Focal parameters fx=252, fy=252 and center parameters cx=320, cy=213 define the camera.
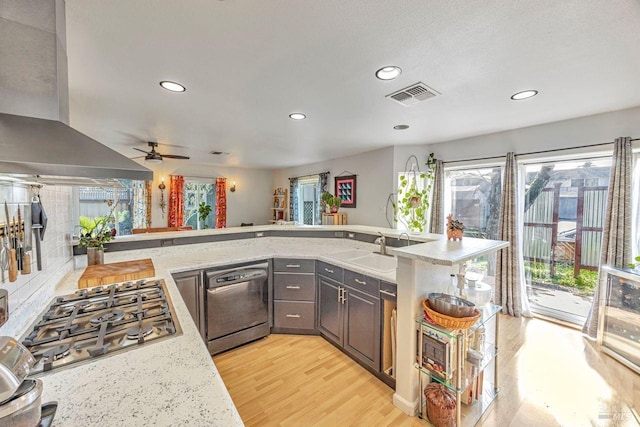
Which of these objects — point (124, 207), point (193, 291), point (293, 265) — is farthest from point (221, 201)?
point (193, 291)

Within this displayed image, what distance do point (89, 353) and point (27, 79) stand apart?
3.32 feet

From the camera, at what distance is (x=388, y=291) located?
201cm

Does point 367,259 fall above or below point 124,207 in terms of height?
below

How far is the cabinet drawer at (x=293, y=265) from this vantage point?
108 inches

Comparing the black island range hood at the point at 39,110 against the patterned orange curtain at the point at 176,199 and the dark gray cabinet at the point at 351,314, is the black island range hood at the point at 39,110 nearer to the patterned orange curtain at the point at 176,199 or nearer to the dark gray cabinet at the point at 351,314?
the dark gray cabinet at the point at 351,314

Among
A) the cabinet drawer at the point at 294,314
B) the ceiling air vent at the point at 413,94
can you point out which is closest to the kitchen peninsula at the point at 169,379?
the cabinet drawer at the point at 294,314

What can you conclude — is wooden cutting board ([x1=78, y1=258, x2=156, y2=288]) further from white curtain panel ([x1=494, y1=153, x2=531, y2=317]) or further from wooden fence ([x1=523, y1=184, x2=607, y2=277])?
wooden fence ([x1=523, y1=184, x2=607, y2=277])

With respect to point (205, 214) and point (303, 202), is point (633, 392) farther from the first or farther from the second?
point (205, 214)

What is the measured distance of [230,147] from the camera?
4.55 metres

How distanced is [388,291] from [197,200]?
647cm

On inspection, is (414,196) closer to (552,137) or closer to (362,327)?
(552,137)

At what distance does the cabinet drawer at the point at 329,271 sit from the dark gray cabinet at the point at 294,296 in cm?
9

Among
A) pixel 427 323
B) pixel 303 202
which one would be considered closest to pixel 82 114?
pixel 427 323

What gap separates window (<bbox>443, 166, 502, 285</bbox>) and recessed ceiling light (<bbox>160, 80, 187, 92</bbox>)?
3.85 meters
